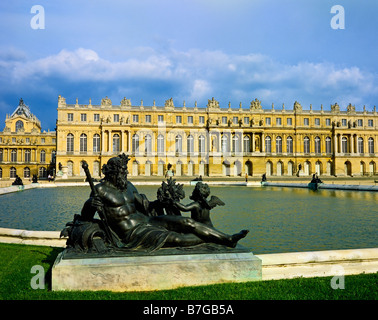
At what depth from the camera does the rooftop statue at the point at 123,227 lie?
5.14 metres

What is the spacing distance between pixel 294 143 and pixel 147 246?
215 ft

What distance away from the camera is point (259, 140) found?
64.8 m

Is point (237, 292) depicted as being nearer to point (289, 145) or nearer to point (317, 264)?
point (317, 264)

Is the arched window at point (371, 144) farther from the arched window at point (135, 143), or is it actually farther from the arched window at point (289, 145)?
the arched window at point (135, 143)

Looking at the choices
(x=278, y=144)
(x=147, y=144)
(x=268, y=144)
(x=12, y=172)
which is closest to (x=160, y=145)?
(x=147, y=144)

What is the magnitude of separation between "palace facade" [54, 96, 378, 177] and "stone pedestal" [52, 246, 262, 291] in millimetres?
56151

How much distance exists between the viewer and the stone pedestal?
4.63 metres

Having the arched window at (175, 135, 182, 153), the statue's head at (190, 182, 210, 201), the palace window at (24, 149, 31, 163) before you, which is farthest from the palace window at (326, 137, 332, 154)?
the statue's head at (190, 182, 210, 201)

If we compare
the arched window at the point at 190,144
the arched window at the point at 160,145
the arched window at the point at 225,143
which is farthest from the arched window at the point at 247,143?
the arched window at the point at 160,145

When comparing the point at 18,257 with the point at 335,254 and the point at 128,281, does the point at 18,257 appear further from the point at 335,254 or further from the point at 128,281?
the point at 335,254

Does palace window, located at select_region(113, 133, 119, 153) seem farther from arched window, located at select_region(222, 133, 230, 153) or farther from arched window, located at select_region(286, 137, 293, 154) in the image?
arched window, located at select_region(286, 137, 293, 154)

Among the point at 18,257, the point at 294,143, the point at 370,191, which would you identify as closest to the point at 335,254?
the point at 18,257

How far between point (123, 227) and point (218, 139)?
58.0 meters

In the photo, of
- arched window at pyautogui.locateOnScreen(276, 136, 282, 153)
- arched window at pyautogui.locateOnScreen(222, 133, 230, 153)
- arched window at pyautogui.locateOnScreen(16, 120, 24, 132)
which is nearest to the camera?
arched window at pyautogui.locateOnScreen(222, 133, 230, 153)
